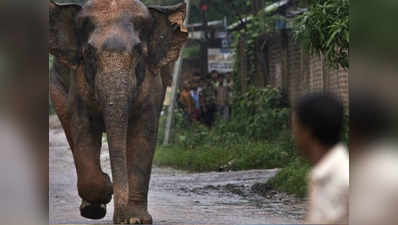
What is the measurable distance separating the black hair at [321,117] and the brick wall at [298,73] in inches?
90.1

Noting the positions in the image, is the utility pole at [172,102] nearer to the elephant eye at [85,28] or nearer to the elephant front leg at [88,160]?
the elephant eye at [85,28]

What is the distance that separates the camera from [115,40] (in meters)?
5.98

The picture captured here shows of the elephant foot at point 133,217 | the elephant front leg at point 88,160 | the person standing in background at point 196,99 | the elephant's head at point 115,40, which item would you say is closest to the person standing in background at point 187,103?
the person standing in background at point 196,99

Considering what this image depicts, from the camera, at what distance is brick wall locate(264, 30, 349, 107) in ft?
22.9

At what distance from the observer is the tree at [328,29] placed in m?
6.30

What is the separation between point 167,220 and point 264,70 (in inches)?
176

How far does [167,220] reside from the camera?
6.64 metres

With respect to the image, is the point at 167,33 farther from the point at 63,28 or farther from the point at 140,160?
the point at 140,160

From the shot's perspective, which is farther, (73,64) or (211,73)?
(211,73)

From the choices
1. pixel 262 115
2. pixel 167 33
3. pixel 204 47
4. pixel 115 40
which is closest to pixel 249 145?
pixel 262 115

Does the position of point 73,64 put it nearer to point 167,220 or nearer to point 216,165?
point 167,220

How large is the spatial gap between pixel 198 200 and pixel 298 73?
1399 millimetres

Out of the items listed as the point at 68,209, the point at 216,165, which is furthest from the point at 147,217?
the point at 216,165

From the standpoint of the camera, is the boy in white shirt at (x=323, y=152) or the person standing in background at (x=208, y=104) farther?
the person standing in background at (x=208, y=104)
